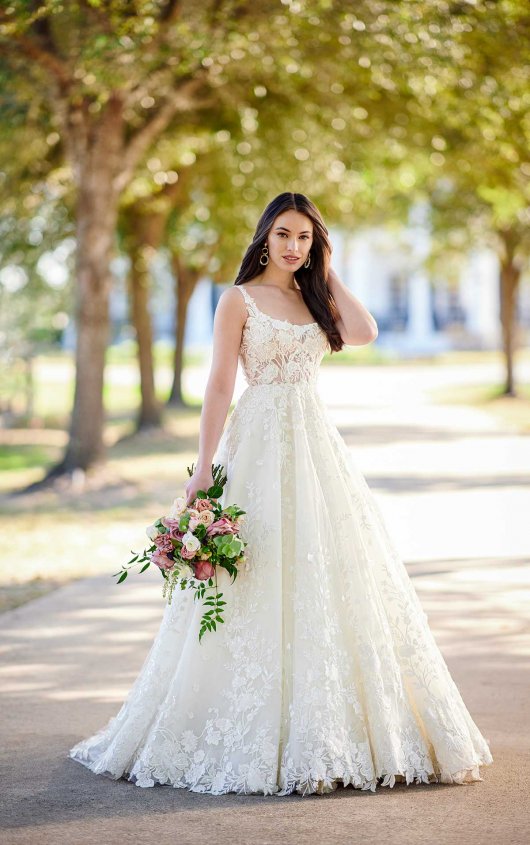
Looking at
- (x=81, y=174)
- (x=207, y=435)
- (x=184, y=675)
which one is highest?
(x=81, y=174)

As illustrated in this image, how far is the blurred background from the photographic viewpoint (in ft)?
40.7

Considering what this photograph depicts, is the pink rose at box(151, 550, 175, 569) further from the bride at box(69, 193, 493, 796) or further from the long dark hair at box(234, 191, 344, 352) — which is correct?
the long dark hair at box(234, 191, 344, 352)

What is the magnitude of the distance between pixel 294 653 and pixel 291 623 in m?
0.12

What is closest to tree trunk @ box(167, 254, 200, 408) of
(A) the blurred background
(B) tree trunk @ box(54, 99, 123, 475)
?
(A) the blurred background

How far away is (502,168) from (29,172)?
6767mm

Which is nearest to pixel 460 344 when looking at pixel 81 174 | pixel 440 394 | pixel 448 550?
pixel 440 394

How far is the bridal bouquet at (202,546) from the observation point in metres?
4.55

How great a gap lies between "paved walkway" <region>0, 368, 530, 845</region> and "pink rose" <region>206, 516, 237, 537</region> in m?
0.95

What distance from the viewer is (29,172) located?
17.9m

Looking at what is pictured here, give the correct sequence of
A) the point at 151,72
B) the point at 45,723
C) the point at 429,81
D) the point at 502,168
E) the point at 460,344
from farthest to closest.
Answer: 1. the point at 460,344
2. the point at 502,168
3. the point at 429,81
4. the point at 151,72
5. the point at 45,723

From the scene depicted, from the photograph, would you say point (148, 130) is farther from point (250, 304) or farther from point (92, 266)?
point (250, 304)

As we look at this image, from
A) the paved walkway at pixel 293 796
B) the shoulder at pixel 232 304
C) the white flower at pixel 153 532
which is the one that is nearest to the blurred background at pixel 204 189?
the paved walkway at pixel 293 796

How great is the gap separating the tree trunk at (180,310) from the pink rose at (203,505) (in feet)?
74.0

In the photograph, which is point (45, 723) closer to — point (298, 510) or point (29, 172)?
point (298, 510)
